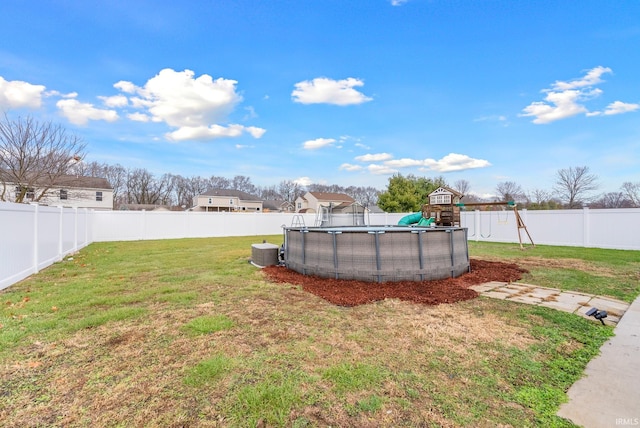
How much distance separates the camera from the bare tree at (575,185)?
100 feet

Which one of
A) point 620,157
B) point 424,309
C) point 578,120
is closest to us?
point 424,309

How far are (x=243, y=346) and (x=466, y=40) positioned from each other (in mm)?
11995

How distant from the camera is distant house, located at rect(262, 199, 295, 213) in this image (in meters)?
52.4

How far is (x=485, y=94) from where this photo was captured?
1223 cm

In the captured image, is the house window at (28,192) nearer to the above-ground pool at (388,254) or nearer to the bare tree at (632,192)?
the above-ground pool at (388,254)

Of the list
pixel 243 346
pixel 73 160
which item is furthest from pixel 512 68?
pixel 73 160

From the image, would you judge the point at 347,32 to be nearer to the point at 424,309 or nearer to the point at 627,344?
the point at 424,309

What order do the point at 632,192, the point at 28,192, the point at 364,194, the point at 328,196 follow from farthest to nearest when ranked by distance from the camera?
the point at 364,194 → the point at 328,196 → the point at 632,192 → the point at 28,192

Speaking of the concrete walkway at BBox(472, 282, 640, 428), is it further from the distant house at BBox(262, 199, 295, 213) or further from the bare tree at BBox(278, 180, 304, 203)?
the bare tree at BBox(278, 180, 304, 203)

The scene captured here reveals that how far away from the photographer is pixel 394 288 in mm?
5082

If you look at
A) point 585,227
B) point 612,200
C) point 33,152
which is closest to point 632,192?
point 612,200

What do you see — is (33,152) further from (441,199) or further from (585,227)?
(585,227)

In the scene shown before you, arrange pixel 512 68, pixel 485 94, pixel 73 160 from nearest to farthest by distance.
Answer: pixel 512 68, pixel 485 94, pixel 73 160

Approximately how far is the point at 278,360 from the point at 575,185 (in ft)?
135
